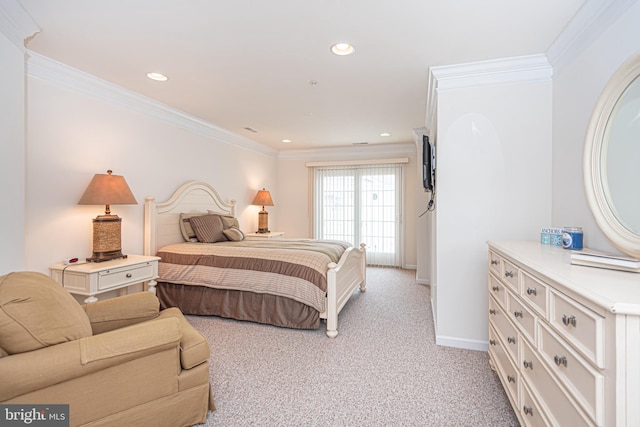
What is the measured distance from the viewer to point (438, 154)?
2.60 m

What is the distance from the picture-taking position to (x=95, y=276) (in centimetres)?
242

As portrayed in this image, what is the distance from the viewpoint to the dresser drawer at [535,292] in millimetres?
1197

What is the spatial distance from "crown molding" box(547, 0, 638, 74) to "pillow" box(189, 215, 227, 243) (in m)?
3.84

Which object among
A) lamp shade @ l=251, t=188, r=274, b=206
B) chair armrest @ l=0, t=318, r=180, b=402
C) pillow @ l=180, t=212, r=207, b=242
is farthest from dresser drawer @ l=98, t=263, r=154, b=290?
lamp shade @ l=251, t=188, r=274, b=206

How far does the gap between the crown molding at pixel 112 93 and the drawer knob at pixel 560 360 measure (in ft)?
12.4

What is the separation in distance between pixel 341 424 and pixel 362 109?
3.18 metres

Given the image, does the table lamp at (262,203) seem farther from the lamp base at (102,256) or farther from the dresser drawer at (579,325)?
the dresser drawer at (579,325)

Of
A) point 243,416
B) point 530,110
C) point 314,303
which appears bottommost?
point 243,416

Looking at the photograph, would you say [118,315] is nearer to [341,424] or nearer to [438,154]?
[341,424]

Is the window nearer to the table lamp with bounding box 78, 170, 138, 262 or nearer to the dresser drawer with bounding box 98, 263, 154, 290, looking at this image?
the dresser drawer with bounding box 98, 263, 154, 290

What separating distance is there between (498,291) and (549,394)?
2.54 ft

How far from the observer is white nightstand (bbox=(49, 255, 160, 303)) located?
2.40 m

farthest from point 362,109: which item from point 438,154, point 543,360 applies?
point 543,360

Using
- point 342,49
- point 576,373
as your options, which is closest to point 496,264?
point 576,373
